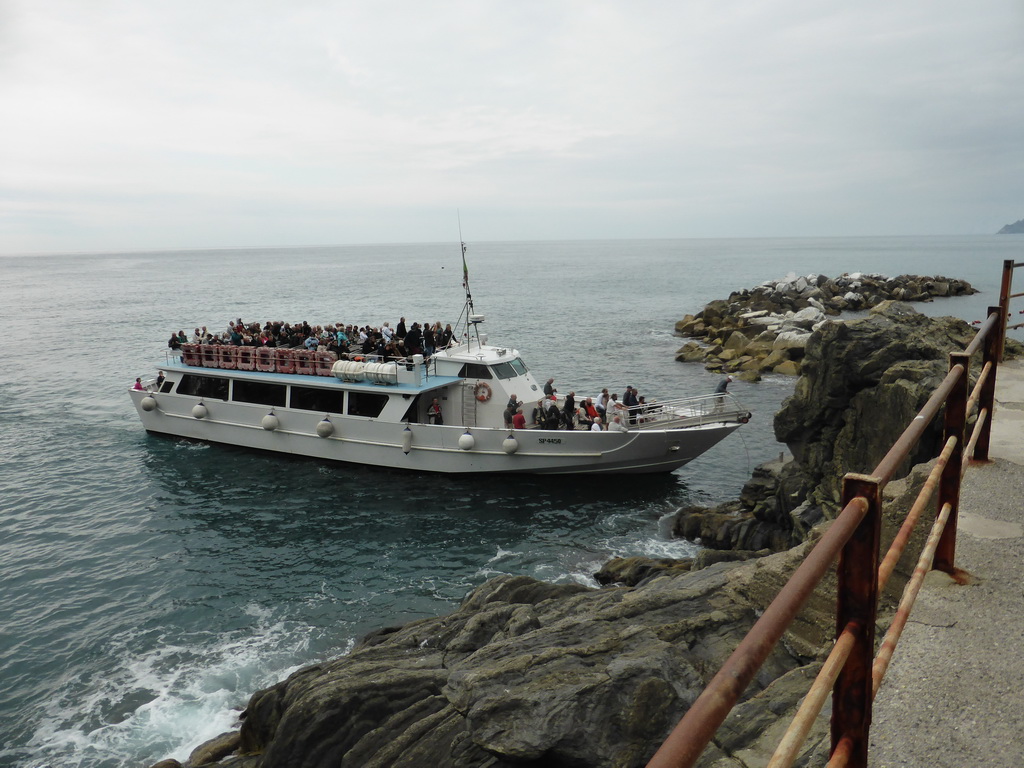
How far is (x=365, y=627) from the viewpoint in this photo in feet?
51.2

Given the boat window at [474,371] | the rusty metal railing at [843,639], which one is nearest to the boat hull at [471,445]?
the boat window at [474,371]

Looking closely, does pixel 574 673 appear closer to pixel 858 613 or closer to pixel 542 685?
pixel 542 685

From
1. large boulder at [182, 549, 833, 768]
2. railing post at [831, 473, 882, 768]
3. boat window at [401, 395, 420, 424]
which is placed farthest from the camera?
boat window at [401, 395, 420, 424]

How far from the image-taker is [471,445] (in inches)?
903

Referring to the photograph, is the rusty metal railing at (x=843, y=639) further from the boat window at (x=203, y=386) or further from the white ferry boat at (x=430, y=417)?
the boat window at (x=203, y=386)

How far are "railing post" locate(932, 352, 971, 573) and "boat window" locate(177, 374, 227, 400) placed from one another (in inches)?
1044

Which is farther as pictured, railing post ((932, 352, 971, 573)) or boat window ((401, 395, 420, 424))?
boat window ((401, 395, 420, 424))

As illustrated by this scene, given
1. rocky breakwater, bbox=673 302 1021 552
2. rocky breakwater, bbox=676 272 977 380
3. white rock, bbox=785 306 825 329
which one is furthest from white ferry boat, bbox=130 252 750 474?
white rock, bbox=785 306 825 329

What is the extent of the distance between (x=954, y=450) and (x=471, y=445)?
19.4 metres

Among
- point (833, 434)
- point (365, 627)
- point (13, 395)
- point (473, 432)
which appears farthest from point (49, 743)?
point (13, 395)

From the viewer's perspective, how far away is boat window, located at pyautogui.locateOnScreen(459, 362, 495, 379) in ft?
77.0

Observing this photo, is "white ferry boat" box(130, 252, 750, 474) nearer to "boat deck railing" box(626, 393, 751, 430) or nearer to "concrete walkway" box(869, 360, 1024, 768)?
"boat deck railing" box(626, 393, 751, 430)

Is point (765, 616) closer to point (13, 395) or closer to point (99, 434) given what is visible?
point (99, 434)

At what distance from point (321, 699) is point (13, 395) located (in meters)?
36.2
